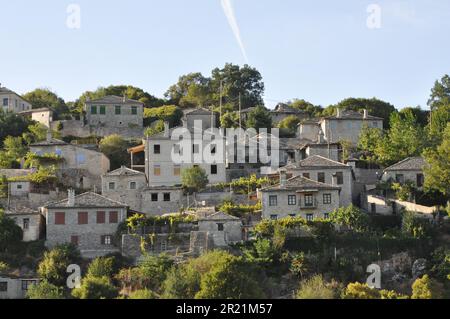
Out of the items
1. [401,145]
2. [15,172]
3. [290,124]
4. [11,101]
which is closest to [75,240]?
[15,172]

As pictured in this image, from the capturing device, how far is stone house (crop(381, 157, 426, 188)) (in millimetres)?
75750

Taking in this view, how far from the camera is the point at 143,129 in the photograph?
300 ft

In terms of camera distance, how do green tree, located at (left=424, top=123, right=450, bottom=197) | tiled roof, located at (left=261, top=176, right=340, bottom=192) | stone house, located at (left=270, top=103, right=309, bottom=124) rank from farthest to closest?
stone house, located at (left=270, top=103, right=309, bottom=124) < green tree, located at (left=424, top=123, right=450, bottom=197) < tiled roof, located at (left=261, top=176, right=340, bottom=192)

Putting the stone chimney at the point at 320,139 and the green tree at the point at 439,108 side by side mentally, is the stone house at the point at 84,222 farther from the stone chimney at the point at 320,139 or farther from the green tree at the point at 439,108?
the green tree at the point at 439,108

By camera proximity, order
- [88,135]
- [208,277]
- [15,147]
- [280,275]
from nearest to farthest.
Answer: [208,277], [280,275], [15,147], [88,135]

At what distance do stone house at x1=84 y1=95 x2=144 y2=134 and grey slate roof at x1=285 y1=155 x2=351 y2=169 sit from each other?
21606mm

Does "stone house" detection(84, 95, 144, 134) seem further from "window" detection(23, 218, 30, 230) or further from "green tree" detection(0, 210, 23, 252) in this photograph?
"green tree" detection(0, 210, 23, 252)

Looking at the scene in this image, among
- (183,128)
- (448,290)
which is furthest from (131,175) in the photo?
(448,290)

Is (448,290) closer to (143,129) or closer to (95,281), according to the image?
(95,281)

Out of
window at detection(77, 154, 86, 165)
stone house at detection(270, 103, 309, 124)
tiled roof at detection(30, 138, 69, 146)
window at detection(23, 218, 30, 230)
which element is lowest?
window at detection(23, 218, 30, 230)

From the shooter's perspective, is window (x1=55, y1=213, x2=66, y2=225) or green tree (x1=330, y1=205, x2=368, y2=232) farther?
window (x1=55, y1=213, x2=66, y2=225)

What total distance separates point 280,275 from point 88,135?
1301 inches

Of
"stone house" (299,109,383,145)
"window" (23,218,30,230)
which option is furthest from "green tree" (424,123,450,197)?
"window" (23,218,30,230)

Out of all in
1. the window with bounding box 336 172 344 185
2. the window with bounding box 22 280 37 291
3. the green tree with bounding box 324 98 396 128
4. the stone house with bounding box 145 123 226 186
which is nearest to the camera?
the window with bounding box 22 280 37 291
